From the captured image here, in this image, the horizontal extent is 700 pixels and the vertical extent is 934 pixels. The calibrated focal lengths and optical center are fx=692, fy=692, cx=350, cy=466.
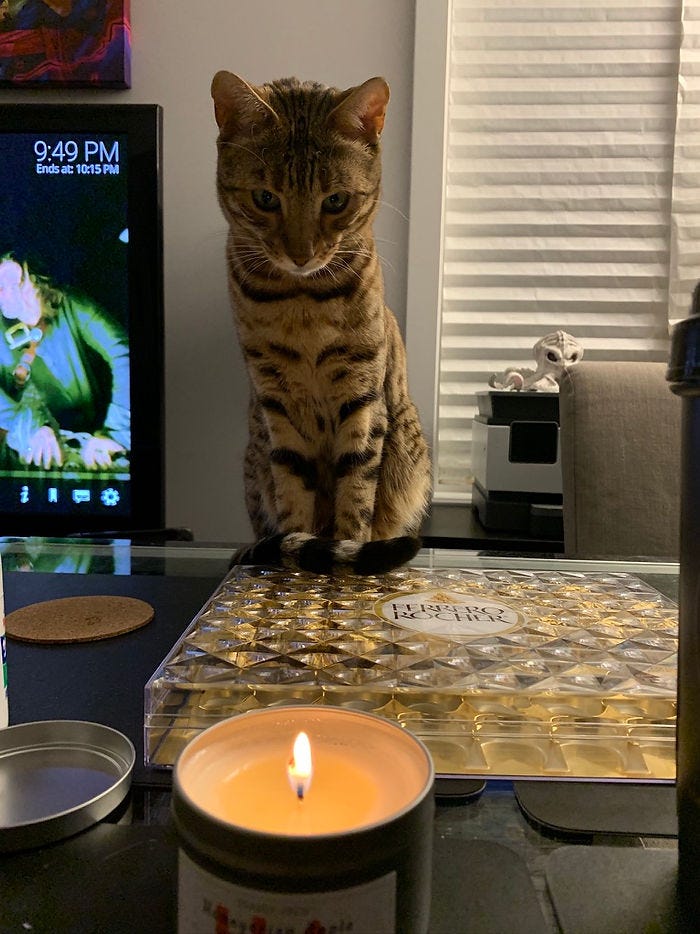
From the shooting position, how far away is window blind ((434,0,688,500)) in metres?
1.69

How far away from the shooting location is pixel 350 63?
1.66 m

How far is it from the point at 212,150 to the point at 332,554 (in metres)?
1.38

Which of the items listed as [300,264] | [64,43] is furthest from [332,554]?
[64,43]

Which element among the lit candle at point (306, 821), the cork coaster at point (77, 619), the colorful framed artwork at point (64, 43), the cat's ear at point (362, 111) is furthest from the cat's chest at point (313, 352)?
the colorful framed artwork at point (64, 43)

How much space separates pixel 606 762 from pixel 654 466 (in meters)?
0.84

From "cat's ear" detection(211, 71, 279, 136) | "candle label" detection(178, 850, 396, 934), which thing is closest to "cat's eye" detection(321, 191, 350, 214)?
"cat's ear" detection(211, 71, 279, 136)

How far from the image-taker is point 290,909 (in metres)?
0.18

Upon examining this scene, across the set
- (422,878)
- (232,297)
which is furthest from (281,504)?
(422,878)

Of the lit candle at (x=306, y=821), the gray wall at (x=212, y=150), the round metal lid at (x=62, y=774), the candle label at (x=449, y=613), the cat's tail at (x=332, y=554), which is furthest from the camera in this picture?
the gray wall at (x=212, y=150)

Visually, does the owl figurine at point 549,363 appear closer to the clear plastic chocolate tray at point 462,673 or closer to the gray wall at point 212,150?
the gray wall at point 212,150

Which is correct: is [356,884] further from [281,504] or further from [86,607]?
[281,504]

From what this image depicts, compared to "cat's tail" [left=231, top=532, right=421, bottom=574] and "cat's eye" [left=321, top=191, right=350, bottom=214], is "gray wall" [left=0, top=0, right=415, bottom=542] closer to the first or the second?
"cat's eye" [left=321, top=191, right=350, bottom=214]

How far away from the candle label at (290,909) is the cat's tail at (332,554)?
47 cm

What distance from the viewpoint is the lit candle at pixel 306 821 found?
17cm
